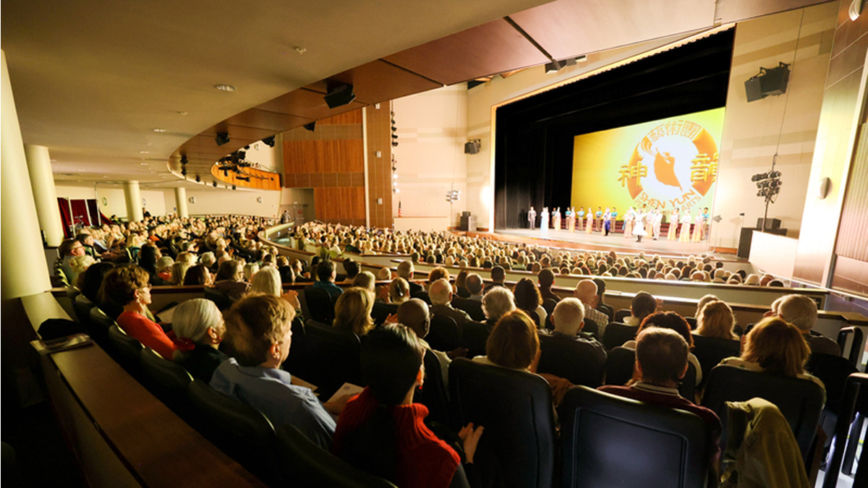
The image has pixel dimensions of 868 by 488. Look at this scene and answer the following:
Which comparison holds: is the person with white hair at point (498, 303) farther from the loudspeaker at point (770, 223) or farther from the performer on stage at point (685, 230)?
the performer on stage at point (685, 230)

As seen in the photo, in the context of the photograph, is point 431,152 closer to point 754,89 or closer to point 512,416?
point 754,89

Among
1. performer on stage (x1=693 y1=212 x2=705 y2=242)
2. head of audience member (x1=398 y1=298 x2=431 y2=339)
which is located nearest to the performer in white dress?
performer on stage (x1=693 y1=212 x2=705 y2=242)

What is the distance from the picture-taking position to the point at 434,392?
78.5 inches

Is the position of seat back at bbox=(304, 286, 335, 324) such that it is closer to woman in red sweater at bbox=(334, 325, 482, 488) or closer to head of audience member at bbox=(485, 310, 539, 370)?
head of audience member at bbox=(485, 310, 539, 370)

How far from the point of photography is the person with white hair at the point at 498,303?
284cm

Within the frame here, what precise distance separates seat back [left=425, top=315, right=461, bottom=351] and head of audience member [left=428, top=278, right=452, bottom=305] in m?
0.43

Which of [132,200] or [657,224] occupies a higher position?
[132,200]

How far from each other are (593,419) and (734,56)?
47.5ft

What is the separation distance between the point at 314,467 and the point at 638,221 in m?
15.8

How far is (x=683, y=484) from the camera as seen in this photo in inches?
52.1

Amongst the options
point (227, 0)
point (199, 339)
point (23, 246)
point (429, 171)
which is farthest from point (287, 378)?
point (429, 171)

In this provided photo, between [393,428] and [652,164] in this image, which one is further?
[652,164]

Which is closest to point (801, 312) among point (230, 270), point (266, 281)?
point (266, 281)

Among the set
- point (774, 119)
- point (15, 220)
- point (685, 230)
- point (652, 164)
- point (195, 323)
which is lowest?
point (685, 230)
